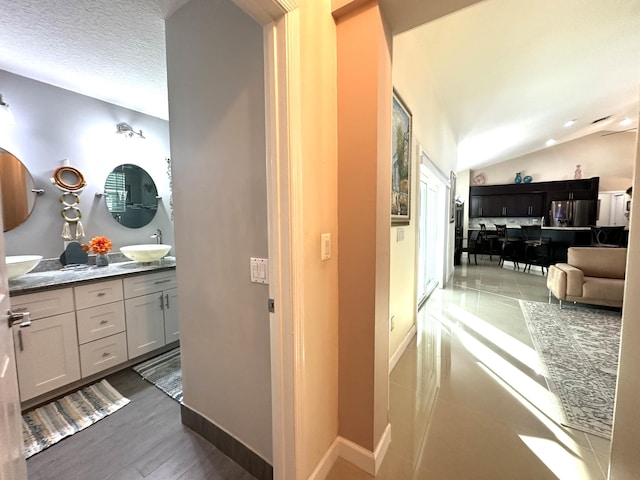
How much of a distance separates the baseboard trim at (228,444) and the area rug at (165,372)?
34 centimetres

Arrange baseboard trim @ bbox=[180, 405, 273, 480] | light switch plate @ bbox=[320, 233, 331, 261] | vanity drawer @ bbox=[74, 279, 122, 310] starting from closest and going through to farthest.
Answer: light switch plate @ bbox=[320, 233, 331, 261] < baseboard trim @ bbox=[180, 405, 273, 480] < vanity drawer @ bbox=[74, 279, 122, 310]

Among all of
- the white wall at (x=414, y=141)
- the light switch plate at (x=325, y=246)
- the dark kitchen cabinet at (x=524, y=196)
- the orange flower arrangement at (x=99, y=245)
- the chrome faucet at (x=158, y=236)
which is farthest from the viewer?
the dark kitchen cabinet at (x=524, y=196)

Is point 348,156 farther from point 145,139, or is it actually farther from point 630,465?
point 145,139

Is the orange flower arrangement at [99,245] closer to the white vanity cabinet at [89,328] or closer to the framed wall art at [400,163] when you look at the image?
the white vanity cabinet at [89,328]

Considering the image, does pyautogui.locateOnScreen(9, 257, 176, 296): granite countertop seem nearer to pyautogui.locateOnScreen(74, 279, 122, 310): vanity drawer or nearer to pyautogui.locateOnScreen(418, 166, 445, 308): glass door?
pyautogui.locateOnScreen(74, 279, 122, 310): vanity drawer

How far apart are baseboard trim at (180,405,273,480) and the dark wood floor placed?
0.08ft

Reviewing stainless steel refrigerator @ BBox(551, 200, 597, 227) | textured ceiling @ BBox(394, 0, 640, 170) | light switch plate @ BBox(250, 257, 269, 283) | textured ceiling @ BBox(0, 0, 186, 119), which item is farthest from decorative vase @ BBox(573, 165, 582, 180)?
textured ceiling @ BBox(0, 0, 186, 119)

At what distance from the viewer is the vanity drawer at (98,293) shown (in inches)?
77.5

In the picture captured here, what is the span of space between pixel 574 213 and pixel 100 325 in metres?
11.1

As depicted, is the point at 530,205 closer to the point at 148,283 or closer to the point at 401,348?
the point at 401,348

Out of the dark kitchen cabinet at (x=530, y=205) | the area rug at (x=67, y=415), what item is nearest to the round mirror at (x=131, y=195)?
the area rug at (x=67, y=415)

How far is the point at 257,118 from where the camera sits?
3.99 feet

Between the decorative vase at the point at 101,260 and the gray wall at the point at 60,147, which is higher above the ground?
the gray wall at the point at 60,147

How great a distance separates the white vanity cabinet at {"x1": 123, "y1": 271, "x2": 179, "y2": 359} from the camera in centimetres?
225
